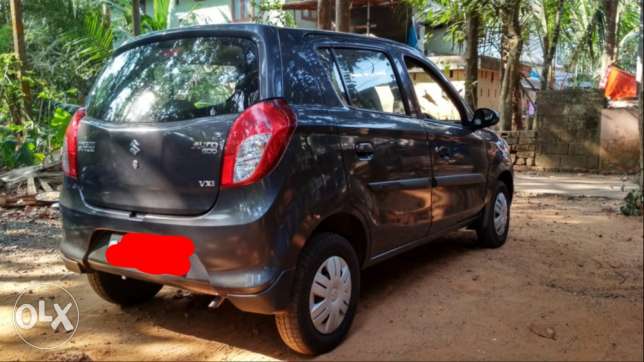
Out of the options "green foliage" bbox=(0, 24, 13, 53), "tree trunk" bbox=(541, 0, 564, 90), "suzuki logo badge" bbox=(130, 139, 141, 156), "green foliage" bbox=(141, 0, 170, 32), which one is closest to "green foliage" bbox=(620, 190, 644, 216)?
"suzuki logo badge" bbox=(130, 139, 141, 156)

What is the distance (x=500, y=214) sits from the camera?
15.9 ft

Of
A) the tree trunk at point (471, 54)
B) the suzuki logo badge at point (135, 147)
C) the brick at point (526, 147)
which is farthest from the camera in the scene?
the brick at point (526, 147)

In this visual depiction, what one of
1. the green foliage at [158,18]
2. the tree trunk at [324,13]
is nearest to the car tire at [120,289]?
the tree trunk at [324,13]

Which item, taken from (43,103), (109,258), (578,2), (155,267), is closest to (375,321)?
(155,267)

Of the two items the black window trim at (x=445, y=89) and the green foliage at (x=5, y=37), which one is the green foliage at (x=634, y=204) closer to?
the black window trim at (x=445, y=89)

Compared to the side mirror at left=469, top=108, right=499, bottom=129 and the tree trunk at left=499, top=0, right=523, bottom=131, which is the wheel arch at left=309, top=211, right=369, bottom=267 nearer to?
the side mirror at left=469, top=108, right=499, bottom=129

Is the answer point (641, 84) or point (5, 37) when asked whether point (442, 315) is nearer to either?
point (641, 84)

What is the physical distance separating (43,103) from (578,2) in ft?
40.2

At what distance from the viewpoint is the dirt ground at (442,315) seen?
7.68 ft

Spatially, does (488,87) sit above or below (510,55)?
below

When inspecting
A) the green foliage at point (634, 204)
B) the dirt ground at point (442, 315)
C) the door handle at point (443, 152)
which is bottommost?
the dirt ground at point (442, 315)

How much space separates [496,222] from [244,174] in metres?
3.00

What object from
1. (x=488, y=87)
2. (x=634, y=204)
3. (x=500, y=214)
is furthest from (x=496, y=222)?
(x=488, y=87)

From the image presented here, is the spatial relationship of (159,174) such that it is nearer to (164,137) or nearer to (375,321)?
(164,137)
